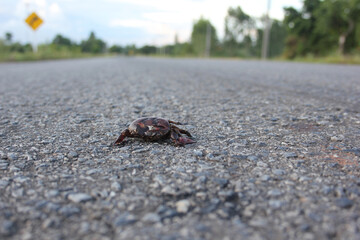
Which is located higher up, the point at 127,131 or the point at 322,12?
the point at 322,12

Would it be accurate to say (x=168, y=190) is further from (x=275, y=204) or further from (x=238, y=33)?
(x=238, y=33)

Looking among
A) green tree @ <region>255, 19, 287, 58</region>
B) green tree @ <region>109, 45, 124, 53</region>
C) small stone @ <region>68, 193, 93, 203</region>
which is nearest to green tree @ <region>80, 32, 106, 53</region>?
green tree @ <region>109, 45, 124, 53</region>

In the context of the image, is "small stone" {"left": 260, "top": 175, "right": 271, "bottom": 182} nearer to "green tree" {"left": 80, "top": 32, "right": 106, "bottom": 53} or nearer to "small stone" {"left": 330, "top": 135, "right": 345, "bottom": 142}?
"small stone" {"left": 330, "top": 135, "right": 345, "bottom": 142}

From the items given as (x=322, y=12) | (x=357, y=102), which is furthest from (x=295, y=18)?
(x=357, y=102)

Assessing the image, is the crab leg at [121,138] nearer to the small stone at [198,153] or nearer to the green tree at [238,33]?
the small stone at [198,153]

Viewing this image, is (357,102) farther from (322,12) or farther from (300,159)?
(322,12)

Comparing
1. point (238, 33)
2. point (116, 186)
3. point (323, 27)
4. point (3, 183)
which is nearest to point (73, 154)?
point (3, 183)
